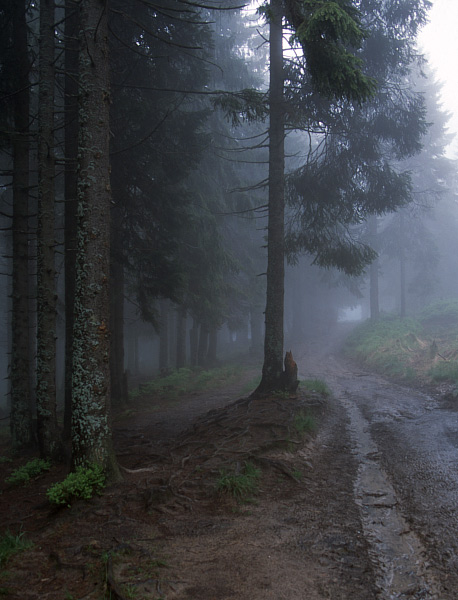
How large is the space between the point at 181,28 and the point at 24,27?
4.06 m

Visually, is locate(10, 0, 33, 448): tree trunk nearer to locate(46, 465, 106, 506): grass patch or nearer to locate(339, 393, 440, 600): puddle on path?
locate(46, 465, 106, 506): grass patch

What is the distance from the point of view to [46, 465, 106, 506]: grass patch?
511 centimetres

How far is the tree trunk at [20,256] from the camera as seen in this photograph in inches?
361

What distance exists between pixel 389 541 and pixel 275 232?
342 inches

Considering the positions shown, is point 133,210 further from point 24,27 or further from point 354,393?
point 354,393

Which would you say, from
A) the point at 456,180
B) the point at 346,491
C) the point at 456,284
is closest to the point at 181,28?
the point at 346,491

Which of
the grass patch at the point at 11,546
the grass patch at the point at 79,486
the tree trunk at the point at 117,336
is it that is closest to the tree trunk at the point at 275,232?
the tree trunk at the point at 117,336

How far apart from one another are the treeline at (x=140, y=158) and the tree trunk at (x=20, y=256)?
33 millimetres

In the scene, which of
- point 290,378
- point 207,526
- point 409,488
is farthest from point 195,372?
point 207,526

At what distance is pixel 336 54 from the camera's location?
7352mm

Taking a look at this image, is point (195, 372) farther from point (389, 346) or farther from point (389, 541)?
point (389, 541)

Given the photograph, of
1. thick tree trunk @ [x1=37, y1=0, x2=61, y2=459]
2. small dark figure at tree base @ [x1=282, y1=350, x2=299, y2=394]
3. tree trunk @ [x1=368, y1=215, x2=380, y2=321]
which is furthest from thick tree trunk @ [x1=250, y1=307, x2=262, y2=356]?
thick tree trunk @ [x1=37, y1=0, x2=61, y2=459]

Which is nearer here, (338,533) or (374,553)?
(374,553)

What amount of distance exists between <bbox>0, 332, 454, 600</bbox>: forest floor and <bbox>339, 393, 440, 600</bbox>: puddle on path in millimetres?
123
